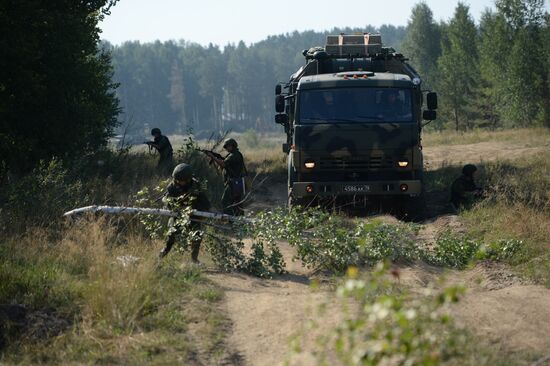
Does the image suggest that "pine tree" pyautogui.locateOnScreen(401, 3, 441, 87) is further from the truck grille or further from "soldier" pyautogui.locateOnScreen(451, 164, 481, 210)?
the truck grille

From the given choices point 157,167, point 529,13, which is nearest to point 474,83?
point 529,13

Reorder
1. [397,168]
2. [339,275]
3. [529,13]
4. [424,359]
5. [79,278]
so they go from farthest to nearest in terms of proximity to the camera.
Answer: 1. [529,13]
2. [397,168]
3. [339,275]
4. [79,278]
5. [424,359]

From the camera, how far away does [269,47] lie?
192m

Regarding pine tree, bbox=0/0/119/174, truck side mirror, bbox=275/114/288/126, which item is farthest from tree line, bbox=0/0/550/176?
truck side mirror, bbox=275/114/288/126

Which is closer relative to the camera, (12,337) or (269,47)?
(12,337)

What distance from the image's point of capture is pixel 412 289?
813cm

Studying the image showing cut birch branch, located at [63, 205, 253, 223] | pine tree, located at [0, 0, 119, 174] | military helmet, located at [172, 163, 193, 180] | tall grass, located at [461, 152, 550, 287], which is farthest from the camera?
pine tree, located at [0, 0, 119, 174]

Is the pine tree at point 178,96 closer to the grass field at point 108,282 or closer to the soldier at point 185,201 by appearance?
the grass field at point 108,282

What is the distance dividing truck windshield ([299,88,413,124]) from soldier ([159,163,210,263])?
412 cm

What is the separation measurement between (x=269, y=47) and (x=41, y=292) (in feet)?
617

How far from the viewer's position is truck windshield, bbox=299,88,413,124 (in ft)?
42.5

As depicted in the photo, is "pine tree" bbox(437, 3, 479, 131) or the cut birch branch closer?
the cut birch branch

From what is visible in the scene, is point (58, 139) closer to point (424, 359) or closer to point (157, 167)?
point (157, 167)

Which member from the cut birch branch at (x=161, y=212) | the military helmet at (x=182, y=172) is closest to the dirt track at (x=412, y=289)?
the cut birch branch at (x=161, y=212)
